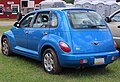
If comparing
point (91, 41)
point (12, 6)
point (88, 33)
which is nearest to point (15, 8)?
point (12, 6)

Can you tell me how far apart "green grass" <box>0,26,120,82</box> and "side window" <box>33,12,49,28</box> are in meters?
1.10

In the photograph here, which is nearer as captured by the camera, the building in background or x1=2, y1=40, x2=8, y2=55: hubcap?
x1=2, y1=40, x2=8, y2=55: hubcap

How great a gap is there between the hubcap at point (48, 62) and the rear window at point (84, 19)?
0.93m

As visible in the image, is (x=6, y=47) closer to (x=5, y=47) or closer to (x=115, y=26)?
(x=5, y=47)

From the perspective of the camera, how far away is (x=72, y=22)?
6332mm

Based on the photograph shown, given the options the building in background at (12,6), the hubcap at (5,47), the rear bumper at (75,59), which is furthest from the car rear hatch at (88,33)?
the building in background at (12,6)

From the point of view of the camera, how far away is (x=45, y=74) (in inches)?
256

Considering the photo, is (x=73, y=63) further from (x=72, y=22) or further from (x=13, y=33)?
(x=13, y=33)

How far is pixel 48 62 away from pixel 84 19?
1.34 meters

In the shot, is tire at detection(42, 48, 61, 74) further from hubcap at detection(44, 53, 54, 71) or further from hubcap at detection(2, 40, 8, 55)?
hubcap at detection(2, 40, 8, 55)

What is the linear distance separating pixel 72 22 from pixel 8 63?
7.83 ft

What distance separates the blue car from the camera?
19.9ft

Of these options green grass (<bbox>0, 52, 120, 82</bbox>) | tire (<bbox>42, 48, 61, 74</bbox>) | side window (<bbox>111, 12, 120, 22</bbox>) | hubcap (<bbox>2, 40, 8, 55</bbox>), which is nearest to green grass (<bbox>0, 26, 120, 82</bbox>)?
green grass (<bbox>0, 52, 120, 82</bbox>)

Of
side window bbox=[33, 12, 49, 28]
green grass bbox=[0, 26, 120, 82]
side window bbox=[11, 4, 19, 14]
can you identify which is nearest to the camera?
green grass bbox=[0, 26, 120, 82]
